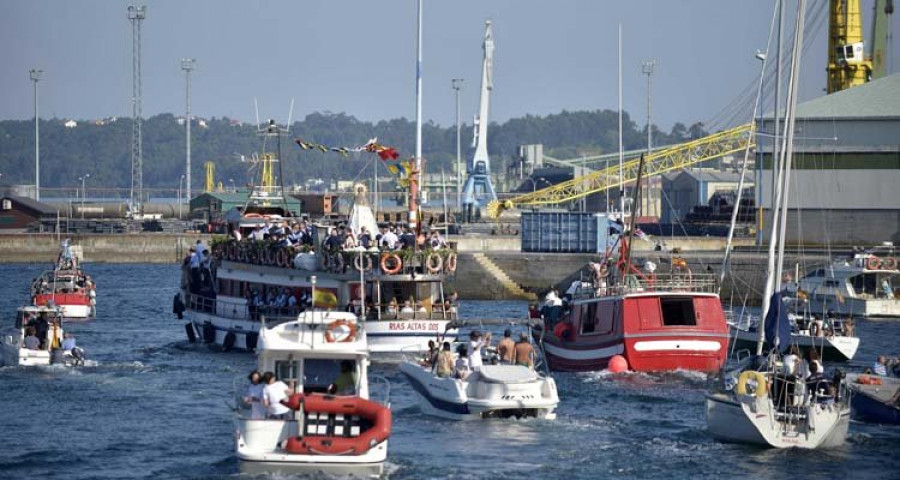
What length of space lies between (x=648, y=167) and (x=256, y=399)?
14085 cm

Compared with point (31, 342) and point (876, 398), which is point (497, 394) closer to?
point (876, 398)

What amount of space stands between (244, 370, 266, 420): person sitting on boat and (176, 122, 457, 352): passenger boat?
14.0 meters

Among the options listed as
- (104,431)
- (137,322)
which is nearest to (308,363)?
(104,431)

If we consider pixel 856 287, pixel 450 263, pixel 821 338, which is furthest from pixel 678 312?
pixel 856 287

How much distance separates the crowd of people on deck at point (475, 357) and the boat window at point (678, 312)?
943 centimetres

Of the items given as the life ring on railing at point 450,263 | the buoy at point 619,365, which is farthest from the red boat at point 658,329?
the life ring on railing at point 450,263

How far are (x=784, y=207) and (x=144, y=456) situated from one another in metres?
17.8

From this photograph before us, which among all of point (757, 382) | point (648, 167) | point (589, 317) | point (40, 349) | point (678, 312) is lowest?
point (40, 349)

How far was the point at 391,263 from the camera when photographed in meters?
52.6

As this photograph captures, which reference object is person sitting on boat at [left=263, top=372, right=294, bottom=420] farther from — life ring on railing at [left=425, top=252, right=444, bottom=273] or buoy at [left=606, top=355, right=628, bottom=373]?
life ring on railing at [left=425, top=252, right=444, bottom=273]

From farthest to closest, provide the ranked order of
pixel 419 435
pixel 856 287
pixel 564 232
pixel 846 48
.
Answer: pixel 846 48 → pixel 564 232 → pixel 856 287 → pixel 419 435

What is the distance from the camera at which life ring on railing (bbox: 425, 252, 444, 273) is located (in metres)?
52.6

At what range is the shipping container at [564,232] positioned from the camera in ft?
328

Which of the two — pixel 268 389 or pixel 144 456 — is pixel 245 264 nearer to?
pixel 144 456
